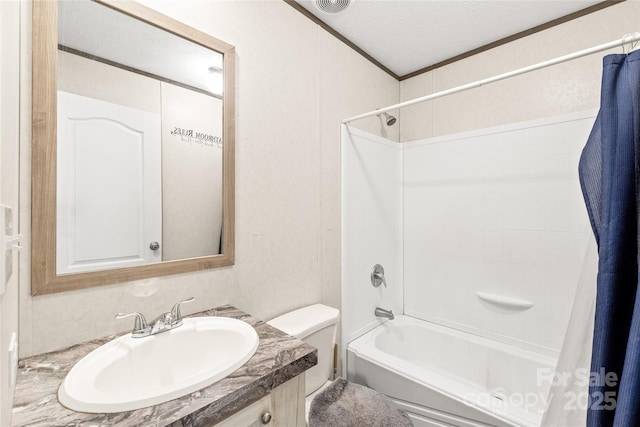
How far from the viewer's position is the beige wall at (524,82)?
5.36 ft

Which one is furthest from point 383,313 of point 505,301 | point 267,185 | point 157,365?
point 157,365

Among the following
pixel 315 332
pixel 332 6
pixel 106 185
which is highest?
pixel 332 6

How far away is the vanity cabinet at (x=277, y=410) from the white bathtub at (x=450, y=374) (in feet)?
2.83

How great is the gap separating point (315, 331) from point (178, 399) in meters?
0.82

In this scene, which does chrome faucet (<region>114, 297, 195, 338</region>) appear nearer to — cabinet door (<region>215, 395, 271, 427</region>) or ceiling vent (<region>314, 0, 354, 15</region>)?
cabinet door (<region>215, 395, 271, 427</region>)

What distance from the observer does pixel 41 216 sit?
0.85 metres

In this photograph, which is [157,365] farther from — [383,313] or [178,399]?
[383,313]

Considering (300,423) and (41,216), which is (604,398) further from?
(41,216)

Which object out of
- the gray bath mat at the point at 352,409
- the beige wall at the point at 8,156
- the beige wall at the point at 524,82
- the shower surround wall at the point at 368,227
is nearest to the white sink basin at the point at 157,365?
the beige wall at the point at 8,156

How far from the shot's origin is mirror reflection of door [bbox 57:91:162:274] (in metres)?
0.91

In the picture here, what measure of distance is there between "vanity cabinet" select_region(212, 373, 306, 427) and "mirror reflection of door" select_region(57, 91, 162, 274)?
65 centimetres

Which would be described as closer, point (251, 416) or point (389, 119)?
point (251, 416)

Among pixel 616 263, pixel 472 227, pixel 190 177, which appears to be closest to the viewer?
pixel 616 263

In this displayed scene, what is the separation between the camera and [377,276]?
209 cm
